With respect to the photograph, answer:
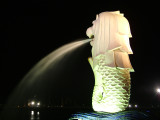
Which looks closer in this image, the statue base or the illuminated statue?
the statue base

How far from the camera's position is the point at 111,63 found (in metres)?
7.67

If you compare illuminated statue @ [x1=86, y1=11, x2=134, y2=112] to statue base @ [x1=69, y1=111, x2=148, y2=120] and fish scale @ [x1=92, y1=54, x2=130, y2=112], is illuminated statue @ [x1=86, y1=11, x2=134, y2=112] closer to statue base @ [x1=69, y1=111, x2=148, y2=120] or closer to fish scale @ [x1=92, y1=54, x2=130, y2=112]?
fish scale @ [x1=92, y1=54, x2=130, y2=112]

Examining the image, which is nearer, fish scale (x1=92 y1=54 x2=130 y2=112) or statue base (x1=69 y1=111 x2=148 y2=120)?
statue base (x1=69 y1=111 x2=148 y2=120)

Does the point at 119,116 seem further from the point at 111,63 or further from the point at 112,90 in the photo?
the point at 111,63

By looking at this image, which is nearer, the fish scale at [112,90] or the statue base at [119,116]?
→ the statue base at [119,116]

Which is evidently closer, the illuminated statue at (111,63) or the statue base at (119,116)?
the statue base at (119,116)

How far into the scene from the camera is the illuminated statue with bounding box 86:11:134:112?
24.4 feet

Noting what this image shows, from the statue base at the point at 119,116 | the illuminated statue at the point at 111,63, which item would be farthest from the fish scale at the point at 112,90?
the statue base at the point at 119,116

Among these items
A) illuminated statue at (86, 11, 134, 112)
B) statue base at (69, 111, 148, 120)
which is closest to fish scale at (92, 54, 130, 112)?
illuminated statue at (86, 11, 134, 112)

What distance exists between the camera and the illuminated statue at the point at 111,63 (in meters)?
7.44

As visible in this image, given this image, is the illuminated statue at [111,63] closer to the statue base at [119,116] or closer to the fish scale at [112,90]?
the fish scale at [112,90]

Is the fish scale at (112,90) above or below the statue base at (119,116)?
above

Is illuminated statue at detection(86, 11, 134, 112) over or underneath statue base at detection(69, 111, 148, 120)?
over

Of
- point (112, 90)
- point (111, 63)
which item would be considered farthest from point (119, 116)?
point (111, 63)
